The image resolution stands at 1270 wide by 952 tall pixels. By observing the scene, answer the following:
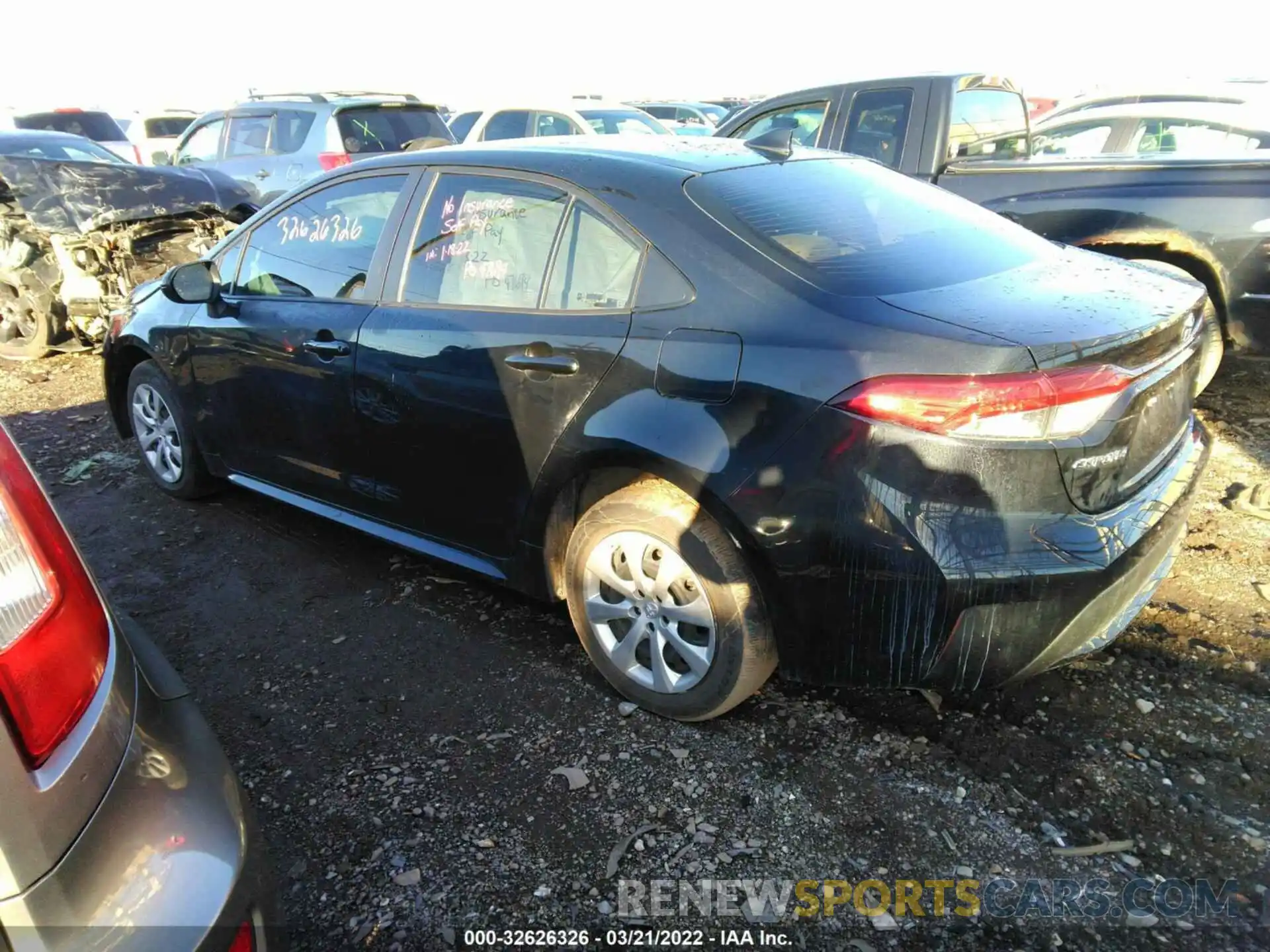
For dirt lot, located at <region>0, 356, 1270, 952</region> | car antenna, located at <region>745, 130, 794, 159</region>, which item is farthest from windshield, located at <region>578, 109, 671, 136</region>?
dirt lot, located at <region>0, 356, 1270, 952</region>

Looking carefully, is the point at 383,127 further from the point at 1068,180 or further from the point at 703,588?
the point at 703,588

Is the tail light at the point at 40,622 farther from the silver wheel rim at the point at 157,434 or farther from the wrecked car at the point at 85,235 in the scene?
the wrecked car at the point at 85,235

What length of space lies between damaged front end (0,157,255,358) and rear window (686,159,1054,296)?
5854mm

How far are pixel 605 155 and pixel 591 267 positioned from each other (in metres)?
0.41

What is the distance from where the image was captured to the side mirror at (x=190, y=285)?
3.61m

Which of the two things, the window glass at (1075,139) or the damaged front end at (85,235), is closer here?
the damaged front end at (85,235)

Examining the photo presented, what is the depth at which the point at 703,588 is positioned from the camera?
2.46 meters

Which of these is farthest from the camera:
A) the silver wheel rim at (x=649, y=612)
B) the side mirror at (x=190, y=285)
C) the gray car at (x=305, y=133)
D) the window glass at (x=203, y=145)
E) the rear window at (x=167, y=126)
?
the rear window at (x=167, y=126)

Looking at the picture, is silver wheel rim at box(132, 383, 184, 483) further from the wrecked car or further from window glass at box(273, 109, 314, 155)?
window glass at box(273, 109, 314, 155)

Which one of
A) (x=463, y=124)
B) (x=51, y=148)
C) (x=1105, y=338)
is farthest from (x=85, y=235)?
(x=1105, y=338)

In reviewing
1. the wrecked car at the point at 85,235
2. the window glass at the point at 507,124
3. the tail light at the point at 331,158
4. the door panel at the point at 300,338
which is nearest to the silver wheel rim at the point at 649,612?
the door panel at the point at 300,338

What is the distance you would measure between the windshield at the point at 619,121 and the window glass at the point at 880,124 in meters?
5.14

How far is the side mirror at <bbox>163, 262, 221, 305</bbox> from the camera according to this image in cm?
361

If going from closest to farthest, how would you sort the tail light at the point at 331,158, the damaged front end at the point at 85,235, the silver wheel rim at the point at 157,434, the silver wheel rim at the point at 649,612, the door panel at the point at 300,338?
1. the silver wheel rim at the point at 649,612
2. the door panel at the point at 300,338
3. the silver wheel rim at the point at 157,434
4. the damaged front end at the point at 85,235
5. the tail light at the point at 331,158
